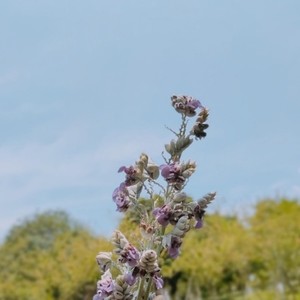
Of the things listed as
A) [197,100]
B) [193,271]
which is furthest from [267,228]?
[197,100]

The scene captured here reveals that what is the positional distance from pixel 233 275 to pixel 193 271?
2097 mm

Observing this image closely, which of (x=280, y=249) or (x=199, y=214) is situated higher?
(x=280, y=249)

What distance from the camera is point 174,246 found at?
138 centimetres

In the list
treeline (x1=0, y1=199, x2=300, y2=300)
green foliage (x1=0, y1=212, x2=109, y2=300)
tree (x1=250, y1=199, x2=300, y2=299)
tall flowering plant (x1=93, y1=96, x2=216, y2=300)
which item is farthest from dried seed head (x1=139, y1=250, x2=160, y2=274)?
tree (x1=250, y1=199, x2=300, y2=299)

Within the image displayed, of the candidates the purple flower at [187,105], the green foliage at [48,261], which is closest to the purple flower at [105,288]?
the purple flower at [187,105]

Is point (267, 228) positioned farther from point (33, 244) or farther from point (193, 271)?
point (33, 244)

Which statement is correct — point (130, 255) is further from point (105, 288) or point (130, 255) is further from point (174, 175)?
point (174, 175)

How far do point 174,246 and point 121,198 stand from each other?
17cm

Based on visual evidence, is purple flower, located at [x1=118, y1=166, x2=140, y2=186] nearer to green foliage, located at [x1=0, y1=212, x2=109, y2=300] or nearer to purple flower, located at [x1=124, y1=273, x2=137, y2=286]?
purple flower, located at [x1=124, y1=273, x2=137, y2=286]

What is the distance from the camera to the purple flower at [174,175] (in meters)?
1.42

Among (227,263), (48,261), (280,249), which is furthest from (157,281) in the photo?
(48,261)

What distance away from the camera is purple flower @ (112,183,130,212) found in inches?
58.0

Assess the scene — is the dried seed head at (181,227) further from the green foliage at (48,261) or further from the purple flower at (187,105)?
the green foliage at (48,261)

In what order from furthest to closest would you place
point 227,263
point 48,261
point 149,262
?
point 48,261
point 227,263
point 149,262
